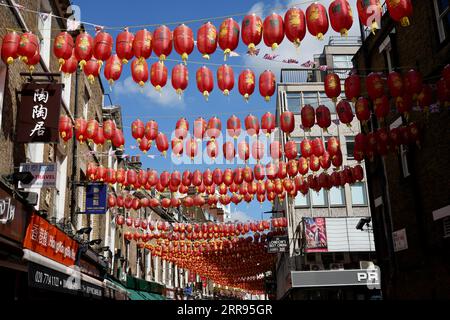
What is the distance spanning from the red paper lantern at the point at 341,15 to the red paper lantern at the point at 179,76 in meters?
3.73

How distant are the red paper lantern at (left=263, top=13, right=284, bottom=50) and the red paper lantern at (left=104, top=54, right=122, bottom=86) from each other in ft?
11.7

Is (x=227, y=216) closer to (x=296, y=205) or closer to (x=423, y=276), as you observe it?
(x=296, y=205)

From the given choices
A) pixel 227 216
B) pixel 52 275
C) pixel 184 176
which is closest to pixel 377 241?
pixel 184 176

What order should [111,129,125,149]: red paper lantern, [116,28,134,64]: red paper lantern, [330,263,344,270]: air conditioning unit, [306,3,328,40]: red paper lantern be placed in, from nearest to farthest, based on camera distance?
1. [306,3,328,40]: red paper lantern
2. [116,28,134,64]: red paper lantern
3. [111,129,125,149]: red paper lantern
4. [330,263,344,270]: air conditioning unit

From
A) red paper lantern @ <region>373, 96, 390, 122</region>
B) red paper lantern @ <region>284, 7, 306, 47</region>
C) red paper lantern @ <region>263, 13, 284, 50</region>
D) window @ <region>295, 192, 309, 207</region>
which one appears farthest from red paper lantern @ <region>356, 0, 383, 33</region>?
window @ <region>295, 192, 309, 207</region>

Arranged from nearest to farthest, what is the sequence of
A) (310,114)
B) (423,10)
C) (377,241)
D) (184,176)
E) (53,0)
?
1. (310,114)
2. (423,10)
3. (53,0)
4. (184,176)
5. (377,241)

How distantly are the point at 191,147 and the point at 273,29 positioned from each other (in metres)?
6.42

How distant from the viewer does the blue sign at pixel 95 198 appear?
60.7ft

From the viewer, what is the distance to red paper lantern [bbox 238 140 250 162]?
51.4 ft

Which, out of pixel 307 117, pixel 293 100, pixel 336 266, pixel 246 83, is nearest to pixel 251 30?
pixel 246 83

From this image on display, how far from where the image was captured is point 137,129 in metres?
14.8

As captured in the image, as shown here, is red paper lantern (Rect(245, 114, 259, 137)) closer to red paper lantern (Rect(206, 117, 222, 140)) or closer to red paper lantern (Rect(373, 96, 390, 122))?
red paper lantern (Rect(206, 117, 222, 140))

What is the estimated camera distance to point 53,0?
52.2 ft

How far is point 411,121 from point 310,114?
16.5 ft
